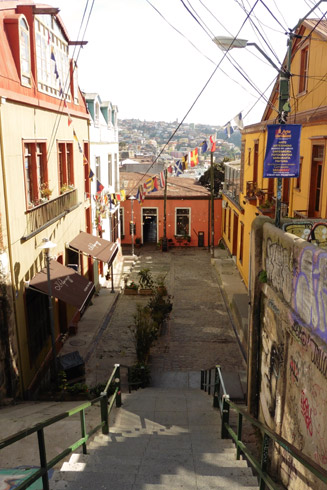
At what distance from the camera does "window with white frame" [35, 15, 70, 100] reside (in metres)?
10.8

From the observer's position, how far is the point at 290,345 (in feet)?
19.6

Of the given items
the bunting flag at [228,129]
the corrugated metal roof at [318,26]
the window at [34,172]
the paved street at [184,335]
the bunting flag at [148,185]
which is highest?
the corrugated metal roof at [318,26]

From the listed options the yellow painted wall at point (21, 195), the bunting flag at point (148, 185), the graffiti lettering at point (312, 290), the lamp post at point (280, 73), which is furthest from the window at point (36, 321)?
the bunting flag at point (148, 185)

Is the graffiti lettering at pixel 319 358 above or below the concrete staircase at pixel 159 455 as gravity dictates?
above

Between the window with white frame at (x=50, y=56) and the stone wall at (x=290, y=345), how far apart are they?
736 centimetres

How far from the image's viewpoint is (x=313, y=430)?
4949 millimetres

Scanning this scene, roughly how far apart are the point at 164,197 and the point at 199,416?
20802 mm

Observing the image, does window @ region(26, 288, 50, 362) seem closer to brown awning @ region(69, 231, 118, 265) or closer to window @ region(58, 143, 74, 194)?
brown awning @ region(69, 231, 118, 265)

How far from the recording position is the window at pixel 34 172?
10.4m

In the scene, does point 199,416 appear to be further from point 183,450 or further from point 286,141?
point 286,141

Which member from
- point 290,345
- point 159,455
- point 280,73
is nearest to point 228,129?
point 280,73

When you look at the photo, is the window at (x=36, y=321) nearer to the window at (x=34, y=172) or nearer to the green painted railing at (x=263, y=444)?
the window at (x=34, y=172)

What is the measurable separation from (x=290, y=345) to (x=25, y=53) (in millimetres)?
8911

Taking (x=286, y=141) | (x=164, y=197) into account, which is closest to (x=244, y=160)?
(x=164, y=197)
